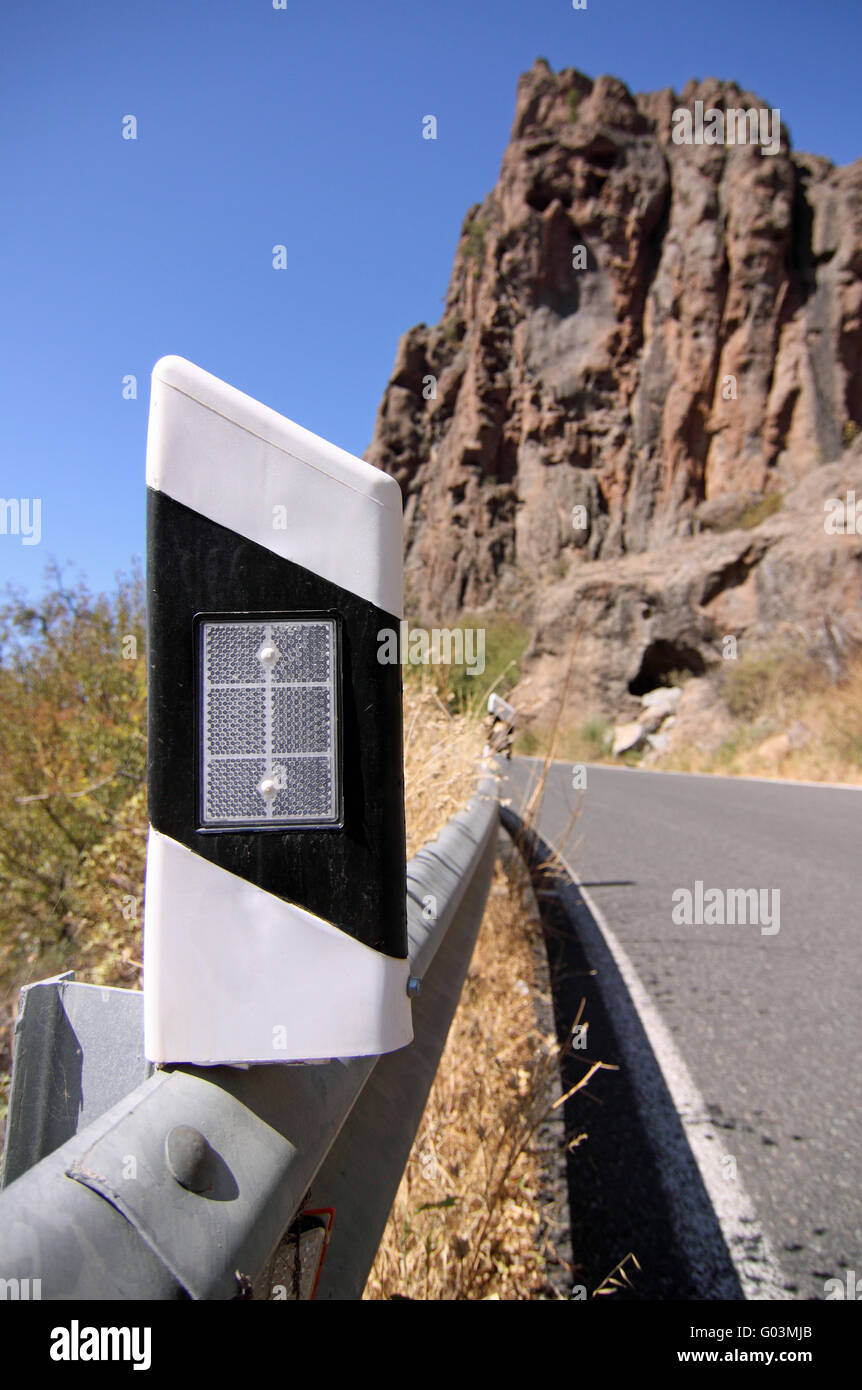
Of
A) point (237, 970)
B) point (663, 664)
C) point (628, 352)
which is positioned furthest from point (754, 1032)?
point (628, 352)

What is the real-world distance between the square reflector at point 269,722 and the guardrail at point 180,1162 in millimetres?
310

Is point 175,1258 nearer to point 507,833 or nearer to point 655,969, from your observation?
point 655,969

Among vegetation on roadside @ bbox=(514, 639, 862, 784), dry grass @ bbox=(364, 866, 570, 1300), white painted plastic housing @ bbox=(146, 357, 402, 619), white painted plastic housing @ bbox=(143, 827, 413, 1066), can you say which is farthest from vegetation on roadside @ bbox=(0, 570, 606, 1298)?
vegetation on roadside @ bbox=(514, 639, 862, 784)

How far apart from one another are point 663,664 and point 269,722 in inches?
1010

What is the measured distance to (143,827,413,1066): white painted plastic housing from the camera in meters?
1.05

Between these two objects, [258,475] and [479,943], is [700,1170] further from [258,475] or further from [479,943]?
A: [258,475]

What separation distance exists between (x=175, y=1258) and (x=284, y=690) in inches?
23.2

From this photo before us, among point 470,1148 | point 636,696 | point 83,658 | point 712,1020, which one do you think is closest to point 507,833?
point 712,1020

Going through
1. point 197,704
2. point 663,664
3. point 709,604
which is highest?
point 709,604

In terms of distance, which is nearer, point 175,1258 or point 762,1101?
point 175,1258

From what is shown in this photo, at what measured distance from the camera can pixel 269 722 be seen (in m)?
1.09

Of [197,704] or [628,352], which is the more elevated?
[628,352]

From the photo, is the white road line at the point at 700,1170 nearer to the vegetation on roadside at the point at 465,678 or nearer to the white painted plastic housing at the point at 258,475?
the vegetation on roadside at the point at 465,678

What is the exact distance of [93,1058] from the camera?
126 centimetres
